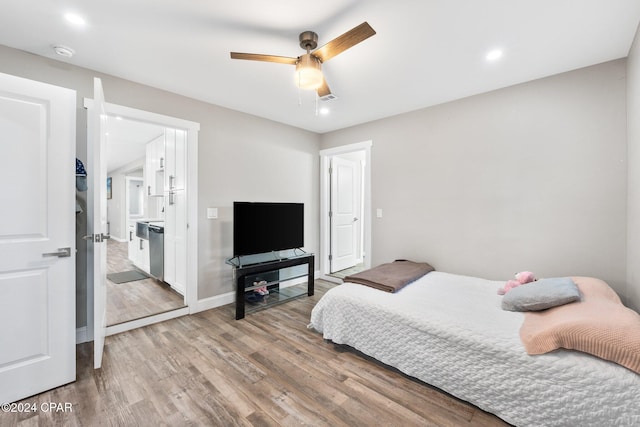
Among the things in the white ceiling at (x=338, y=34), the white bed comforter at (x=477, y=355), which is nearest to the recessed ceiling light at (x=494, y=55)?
the white ceiling at (x=338, y=34)

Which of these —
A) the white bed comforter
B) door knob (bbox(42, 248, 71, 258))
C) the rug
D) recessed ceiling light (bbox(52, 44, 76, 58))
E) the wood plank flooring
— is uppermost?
recessed ceiling light (bbox(52, 44, 76, 58))

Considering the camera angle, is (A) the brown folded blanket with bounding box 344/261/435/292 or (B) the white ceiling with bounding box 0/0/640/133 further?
(A) the brown folded blanket with bounding box 344/261/435/292

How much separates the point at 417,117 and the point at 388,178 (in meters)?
0.87

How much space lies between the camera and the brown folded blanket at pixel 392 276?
2471 millimetres

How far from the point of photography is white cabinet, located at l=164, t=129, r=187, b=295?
3297 millimetres

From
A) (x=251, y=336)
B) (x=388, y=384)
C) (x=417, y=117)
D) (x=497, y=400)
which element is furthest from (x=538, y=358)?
(x=417, y=117)

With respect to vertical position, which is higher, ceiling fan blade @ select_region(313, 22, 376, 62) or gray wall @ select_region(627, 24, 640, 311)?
ceiling fan blade @ select_region(313, 22, 376, 62)

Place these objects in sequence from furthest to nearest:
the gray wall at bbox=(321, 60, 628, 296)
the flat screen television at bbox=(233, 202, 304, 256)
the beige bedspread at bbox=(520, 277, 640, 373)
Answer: the flat screen television at bbox=(233, 202, 304, 256) → the gray wall at bbox=(321, 60, 628, 296) → the beige bedspread at bbox=(520, 277, 640, 373)

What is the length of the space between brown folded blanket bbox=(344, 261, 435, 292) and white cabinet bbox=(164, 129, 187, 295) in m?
2.14

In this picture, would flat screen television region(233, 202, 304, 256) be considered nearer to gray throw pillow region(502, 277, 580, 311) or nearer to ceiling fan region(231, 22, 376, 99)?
ceiling fan region(231, 22, 376, 99)

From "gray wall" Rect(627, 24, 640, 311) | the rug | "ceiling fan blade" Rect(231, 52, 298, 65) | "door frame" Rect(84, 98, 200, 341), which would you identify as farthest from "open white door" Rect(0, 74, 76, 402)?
"gray wall" Rect(627, 24, 640, 311)

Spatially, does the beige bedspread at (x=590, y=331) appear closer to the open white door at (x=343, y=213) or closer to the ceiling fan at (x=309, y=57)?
the ceiling fan at (x=309, y=57)

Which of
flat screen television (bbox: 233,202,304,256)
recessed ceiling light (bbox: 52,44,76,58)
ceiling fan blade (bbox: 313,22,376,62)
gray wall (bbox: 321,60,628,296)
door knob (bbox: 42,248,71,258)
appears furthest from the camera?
flat screen television (bbox: 233,202,304,256)

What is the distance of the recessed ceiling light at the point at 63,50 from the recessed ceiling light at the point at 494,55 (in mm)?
3430
